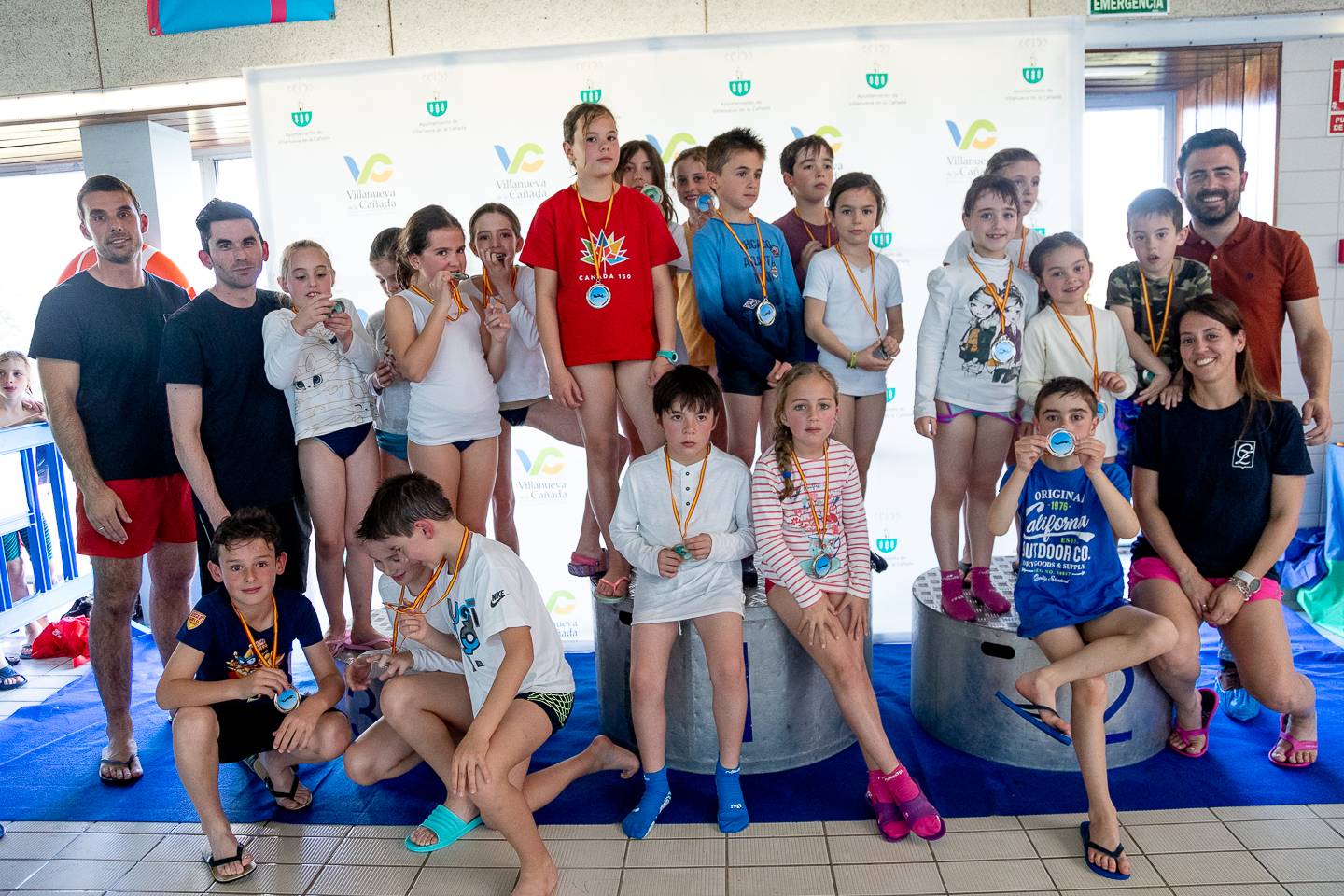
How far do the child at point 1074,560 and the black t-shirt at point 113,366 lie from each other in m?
2.90

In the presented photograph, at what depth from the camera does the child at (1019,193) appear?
11.2 feet

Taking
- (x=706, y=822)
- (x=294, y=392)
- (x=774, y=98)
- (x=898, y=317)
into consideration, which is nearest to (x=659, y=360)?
(x=898, y=317)

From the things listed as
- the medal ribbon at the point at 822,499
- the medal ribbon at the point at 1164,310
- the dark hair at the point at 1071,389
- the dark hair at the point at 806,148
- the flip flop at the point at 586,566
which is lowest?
the flip flop at the point at 586,566

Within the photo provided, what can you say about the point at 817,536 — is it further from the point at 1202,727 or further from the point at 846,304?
the point at 1202,727

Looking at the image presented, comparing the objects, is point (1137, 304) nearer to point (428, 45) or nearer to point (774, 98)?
point (774, 98)

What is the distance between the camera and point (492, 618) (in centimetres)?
252

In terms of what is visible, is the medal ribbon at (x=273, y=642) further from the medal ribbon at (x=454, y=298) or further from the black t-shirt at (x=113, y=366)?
the medal ribbon at (x=454, y=298)

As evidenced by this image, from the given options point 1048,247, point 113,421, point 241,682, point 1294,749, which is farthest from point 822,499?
point 113,421

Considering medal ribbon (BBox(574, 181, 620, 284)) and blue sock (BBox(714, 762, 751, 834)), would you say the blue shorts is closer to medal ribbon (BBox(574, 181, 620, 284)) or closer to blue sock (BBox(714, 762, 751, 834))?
medal ribbon (BBox(574, 181, 620, 284))

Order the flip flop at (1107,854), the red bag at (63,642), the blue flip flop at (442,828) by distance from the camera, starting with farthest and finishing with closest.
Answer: the red bag at (63,642) → the blue flip flop at (442,828) → the flip flop at (1107,854)

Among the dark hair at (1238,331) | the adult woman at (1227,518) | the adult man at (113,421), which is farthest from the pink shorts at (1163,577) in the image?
the adult man at (113,421)

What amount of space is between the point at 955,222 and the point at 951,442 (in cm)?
173

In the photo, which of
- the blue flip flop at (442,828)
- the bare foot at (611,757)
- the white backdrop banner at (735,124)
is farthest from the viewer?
the white backdrop banner at (735,124)

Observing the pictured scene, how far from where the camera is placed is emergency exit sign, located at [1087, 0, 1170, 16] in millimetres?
4691
